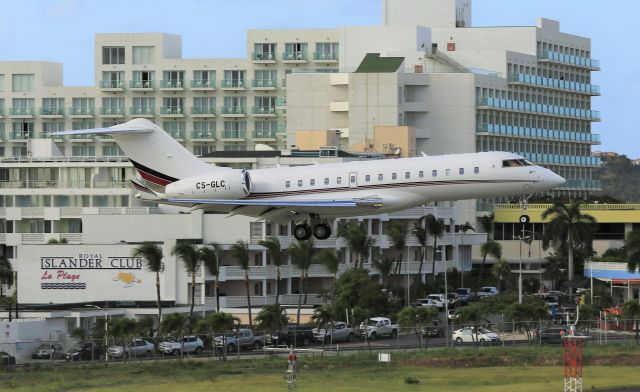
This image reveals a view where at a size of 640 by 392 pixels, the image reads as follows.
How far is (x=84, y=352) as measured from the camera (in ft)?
340

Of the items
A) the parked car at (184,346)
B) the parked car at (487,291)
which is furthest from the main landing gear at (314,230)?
the parked car at (487,291)

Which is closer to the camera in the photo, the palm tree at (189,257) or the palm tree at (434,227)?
the palm tree at (189,257)

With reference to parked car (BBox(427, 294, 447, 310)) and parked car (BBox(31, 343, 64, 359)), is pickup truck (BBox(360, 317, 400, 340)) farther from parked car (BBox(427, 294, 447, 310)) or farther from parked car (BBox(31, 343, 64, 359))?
parked car (BBox(427, 294, 447, 310))

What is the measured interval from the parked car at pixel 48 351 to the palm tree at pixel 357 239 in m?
43.0

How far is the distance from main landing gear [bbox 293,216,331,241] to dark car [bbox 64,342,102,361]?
16.1 m

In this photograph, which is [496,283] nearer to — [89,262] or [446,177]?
[89,262]

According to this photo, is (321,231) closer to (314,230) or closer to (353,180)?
(314,230)

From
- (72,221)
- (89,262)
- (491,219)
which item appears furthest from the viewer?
(491,219)

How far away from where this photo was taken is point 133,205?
15500 cm

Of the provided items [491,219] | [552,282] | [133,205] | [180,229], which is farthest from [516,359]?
[491,219]

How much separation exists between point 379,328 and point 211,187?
2921cm

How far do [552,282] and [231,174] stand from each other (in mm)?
87100

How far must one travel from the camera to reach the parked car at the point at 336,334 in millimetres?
115500

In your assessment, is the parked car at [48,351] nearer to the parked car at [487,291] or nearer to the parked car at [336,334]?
the parked car at [336,334]
